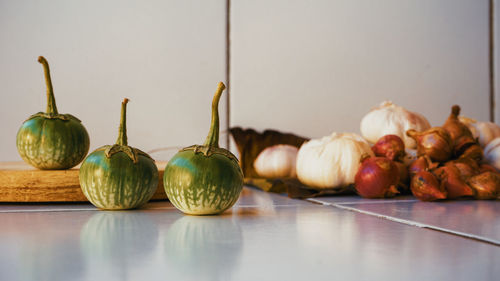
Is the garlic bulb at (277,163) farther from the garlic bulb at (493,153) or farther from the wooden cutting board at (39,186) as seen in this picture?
the wooden cutting board at (39,186)

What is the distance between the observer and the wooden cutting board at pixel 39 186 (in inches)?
30.6

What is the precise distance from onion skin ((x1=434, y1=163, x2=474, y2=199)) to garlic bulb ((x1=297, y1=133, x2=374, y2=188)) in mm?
142

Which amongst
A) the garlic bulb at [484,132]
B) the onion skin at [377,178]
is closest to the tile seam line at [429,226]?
the onion skin at [377,178]

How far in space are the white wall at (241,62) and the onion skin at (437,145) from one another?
616 mm

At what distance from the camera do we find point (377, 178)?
2.89 ft

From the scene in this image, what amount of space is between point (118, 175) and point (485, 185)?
609 mm

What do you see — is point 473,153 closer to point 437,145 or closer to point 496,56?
point 437,145

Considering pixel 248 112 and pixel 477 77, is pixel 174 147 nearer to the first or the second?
pixel 248 112

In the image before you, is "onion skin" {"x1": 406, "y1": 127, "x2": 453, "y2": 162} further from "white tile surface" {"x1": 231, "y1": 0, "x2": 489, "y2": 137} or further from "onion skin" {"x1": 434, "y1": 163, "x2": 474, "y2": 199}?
"white tile surface" {"x1": 231, "y1": 0, "x2": 489, "y2": 137}

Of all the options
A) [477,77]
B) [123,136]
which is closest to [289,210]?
[123,136]

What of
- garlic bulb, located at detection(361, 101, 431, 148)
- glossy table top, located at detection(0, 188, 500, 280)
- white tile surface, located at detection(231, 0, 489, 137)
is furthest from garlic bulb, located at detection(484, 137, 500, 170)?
white tile surface, located at detection(231, 0, 489, 137)

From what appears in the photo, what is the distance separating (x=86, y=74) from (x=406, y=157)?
88 centimetres

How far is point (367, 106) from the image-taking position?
5.25ft

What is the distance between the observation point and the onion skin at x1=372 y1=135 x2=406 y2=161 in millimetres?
960
